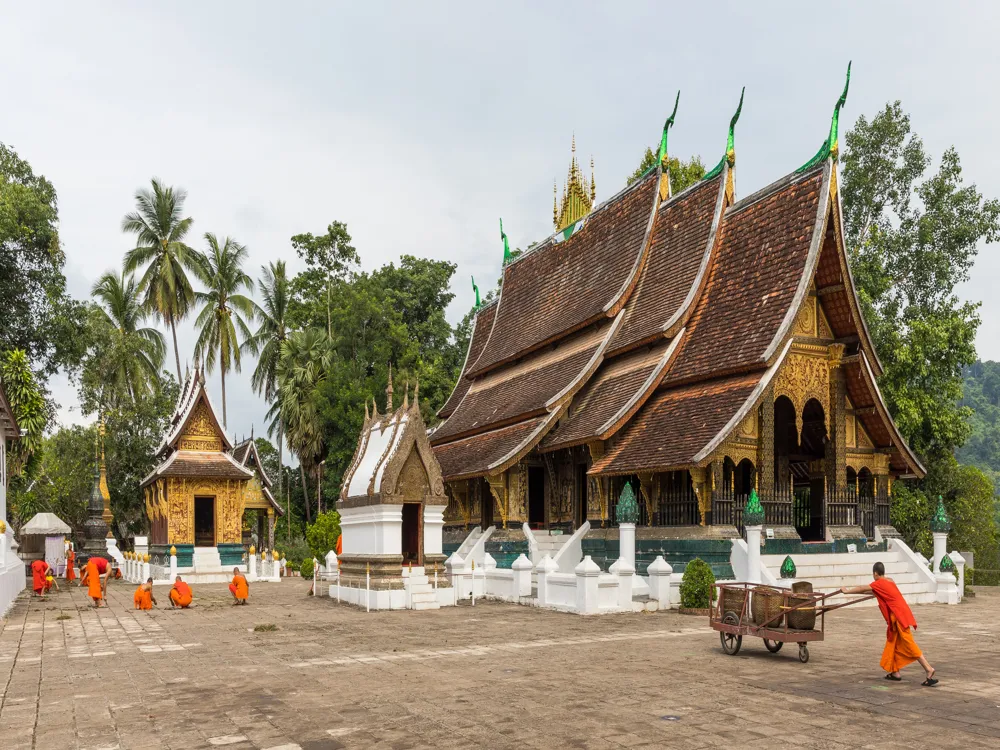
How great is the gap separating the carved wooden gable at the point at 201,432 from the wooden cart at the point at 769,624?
958 inches

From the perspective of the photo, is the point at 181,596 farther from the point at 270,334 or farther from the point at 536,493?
the point at 270,334

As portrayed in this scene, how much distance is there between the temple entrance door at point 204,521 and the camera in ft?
103

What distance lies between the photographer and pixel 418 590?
16531mm

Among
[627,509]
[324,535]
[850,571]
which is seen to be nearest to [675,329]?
[627,509]

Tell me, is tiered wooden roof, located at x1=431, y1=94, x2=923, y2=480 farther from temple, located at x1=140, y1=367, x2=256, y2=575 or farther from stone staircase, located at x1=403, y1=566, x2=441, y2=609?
temple, located at x1=140, y1=367, x2=256, y2=575

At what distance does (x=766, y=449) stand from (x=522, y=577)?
507cm

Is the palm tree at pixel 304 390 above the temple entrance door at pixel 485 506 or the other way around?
above

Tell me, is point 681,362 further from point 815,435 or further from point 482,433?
point 482,433

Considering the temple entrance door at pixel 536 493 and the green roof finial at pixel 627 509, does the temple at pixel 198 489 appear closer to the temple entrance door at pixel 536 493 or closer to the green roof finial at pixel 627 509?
the temple entrance door at pixel 536 493

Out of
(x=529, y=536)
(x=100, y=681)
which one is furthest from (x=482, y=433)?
(x=100, y=681)

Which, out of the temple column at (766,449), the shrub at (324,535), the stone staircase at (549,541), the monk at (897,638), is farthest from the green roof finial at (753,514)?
the shrub at (324,535)

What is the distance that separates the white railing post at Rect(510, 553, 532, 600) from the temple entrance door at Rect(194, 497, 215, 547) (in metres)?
17.1

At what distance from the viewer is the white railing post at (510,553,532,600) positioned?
1709cm

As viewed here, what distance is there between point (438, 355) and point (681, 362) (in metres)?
22.5
